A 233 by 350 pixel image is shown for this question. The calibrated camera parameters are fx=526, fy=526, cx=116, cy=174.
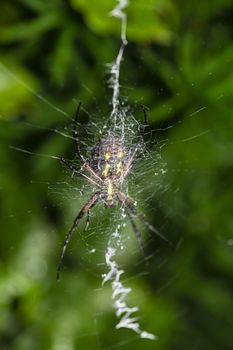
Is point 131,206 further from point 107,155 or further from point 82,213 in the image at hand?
point 107,155

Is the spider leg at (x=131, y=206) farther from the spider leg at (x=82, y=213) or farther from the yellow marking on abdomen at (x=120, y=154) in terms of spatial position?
the yellow marking on abdomen at (x=120, y=154)

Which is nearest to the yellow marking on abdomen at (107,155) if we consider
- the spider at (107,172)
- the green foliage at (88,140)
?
the spider at (107,172)

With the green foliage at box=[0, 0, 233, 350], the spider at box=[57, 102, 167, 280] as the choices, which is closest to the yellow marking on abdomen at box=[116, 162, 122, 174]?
the spider at box=[57, 102, 167, 280]

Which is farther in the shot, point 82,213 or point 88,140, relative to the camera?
point 82,213

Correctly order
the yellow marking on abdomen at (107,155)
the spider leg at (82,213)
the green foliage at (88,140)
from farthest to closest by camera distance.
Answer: the spider leg at (82,213) → the yellow marking on abdomen at (107,155) → the green foliage at (88,140)

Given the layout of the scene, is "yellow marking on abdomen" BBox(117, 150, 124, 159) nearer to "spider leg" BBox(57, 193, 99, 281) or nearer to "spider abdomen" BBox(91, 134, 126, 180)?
"spider abdomen" BBox(91, 134, 126, 180)

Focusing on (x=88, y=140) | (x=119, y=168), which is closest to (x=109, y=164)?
(x=119, y=168)
